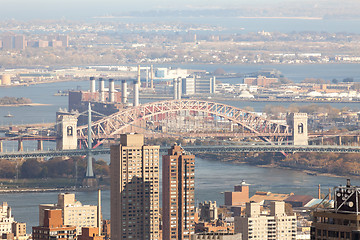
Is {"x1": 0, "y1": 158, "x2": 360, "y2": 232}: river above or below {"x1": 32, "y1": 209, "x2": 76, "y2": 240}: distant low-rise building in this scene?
below

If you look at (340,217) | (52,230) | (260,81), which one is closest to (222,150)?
(52,230)

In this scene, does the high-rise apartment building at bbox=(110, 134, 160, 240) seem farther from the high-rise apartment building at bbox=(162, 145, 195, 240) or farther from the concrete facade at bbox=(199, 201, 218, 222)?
the concrete facade at bbox=(199, 201, 218, 222)

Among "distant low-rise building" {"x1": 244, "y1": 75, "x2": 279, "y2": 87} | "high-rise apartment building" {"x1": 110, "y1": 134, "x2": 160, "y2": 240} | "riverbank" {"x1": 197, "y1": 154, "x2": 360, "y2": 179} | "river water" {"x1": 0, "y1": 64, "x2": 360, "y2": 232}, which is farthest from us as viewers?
"distant low-rise building" {"x1": 244, "y1": 75, "x2": 279, "y2": 87}

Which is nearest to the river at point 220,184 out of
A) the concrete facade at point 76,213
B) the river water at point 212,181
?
the river water at point 212,181

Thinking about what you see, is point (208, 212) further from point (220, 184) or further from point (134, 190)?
point (220, 184)

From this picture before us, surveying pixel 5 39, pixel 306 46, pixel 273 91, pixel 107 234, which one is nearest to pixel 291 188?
pixel 107 234

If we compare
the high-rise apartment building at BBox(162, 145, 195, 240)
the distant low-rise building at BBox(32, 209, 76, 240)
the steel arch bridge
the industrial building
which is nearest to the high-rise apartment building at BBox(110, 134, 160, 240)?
the high-rise apartment building at BBox(162, 145, 195, 240)
